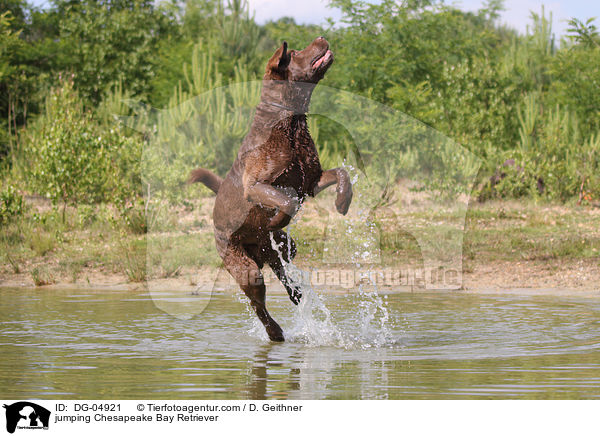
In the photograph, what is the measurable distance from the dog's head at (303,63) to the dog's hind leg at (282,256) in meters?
1.45

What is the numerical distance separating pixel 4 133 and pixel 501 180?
37.6 feet

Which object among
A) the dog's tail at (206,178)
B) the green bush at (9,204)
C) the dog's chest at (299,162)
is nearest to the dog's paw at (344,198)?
the dog's chest at (299,162)

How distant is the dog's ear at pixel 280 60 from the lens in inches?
259

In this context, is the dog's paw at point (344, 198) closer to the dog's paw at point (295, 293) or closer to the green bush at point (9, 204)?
A: the dog's paw at point (295, 293)

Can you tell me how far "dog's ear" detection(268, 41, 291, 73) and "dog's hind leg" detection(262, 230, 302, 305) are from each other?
59.0 inches

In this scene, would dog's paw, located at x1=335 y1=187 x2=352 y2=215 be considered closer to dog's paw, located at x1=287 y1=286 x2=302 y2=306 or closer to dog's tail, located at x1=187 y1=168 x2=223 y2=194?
dog's paw, located at x1=287 y1=286 x2=302 y2=306

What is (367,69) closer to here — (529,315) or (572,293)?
(572,293)

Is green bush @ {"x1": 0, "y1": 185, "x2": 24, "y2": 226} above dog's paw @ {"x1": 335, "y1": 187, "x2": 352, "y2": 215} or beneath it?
beneath

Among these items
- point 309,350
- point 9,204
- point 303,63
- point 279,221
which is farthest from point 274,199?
point 9,204

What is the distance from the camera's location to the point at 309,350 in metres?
6.73
